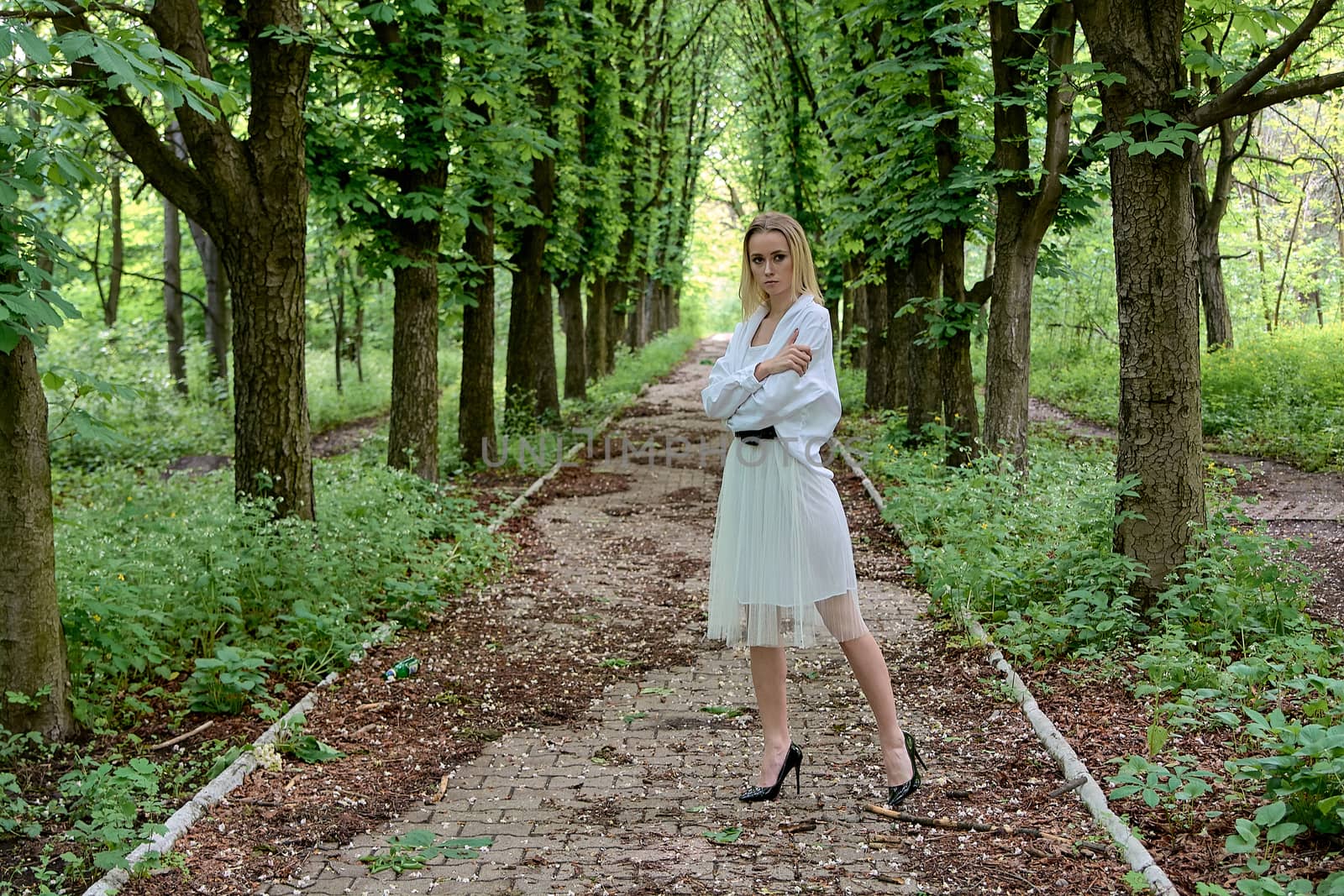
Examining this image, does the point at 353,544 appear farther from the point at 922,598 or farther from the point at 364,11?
the point at 364,11

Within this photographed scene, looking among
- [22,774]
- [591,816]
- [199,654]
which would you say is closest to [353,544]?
[199,654]

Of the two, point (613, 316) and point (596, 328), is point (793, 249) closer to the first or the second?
point (596, 328)

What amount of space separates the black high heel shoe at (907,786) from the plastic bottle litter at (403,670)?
315 centimetres

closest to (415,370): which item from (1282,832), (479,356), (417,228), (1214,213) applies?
(417,228)

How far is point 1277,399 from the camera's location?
15.6 meters

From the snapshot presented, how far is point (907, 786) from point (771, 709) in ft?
2.08

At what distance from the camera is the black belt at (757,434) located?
14.6 ft

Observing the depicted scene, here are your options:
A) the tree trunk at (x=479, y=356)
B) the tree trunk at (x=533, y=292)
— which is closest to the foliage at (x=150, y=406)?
the tree trunk at (x=479, y=356)

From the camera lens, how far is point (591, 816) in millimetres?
4477

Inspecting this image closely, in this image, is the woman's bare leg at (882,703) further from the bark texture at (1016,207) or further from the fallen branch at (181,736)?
the bark texture at (1016,207)

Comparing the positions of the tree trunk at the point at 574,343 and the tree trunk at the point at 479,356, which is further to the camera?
the tree trunk at the point at 574,343

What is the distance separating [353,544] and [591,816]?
3.96 metres

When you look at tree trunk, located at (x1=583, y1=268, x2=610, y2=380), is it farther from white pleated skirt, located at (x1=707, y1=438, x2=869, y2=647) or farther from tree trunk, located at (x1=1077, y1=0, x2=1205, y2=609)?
white pleated skirt, located at (x1=707, y1=438, x2=869, y2=647)

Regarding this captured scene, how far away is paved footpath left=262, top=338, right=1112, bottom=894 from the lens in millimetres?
3857
